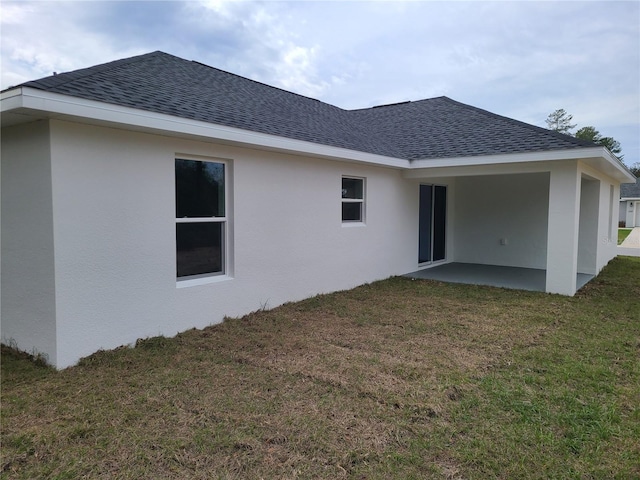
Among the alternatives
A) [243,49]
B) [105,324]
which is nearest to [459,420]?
[105,324]

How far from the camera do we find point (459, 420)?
3.34 metres

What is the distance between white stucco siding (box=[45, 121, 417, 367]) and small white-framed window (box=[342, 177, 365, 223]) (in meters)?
0.37

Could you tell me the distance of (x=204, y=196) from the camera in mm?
5898

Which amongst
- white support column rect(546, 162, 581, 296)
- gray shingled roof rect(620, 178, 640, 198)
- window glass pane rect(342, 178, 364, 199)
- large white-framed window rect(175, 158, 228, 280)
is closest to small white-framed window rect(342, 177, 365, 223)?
window glass pane rect(342, 178, 364, 199)

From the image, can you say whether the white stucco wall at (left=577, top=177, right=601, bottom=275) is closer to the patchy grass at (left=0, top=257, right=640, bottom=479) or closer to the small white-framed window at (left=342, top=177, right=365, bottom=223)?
the patchy grass at (left=0, top=257, right=640, bottom=479)

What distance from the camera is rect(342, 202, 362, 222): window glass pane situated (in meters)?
8.84

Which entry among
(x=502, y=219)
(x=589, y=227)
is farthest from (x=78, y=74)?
(x=589, y=227)

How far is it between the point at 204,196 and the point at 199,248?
0.76 meters

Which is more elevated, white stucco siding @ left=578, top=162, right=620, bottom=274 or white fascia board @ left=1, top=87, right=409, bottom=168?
white fascia board @ left=1, top=87, right=409, bottom=168

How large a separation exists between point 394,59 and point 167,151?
43.5 feet

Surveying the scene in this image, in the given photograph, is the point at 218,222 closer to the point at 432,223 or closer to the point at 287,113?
the point at 287,113

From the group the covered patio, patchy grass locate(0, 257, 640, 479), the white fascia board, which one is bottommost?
patchy grass locate(0, 257, 640, 479)

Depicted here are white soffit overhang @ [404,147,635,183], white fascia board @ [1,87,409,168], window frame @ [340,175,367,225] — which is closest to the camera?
white fascia board @ [1,87,409,168]

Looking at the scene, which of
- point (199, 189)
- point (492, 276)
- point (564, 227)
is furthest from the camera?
point (492, 276)
